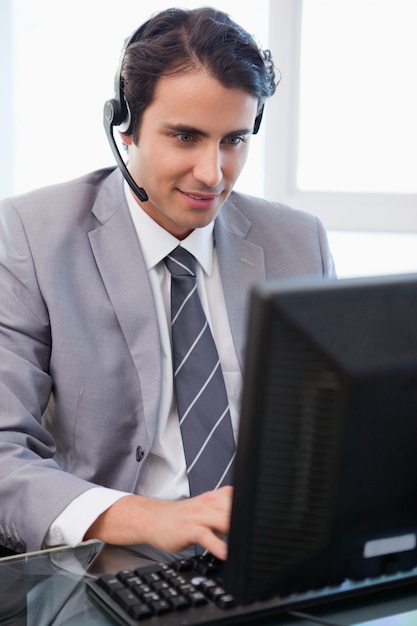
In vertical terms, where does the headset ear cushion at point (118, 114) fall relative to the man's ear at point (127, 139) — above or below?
above

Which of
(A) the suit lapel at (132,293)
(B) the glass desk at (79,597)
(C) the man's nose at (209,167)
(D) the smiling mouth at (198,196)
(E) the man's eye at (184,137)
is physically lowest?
(B) the glass desk at (79,597)

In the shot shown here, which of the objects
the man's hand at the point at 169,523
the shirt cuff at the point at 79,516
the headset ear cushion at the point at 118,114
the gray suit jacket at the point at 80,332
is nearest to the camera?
the man's hand at the point at 169,523

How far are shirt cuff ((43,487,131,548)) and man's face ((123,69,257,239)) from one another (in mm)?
533

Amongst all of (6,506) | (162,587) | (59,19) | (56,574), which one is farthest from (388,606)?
(59,19)

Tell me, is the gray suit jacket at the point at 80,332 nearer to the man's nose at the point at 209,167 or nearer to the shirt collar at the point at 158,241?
the shirt collar at the point at 158,241

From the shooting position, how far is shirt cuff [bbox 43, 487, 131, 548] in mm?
1134

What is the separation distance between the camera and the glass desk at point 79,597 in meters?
0.90

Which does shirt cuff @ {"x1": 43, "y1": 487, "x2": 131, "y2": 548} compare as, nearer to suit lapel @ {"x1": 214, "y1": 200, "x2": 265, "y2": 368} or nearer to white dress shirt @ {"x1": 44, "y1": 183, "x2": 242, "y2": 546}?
white dress shirt @ {"x1": 44, "y1": 183, "x2": 242, "y2": 546}

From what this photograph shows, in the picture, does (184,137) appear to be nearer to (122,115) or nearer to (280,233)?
(122,115)

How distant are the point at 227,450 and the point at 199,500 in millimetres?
441

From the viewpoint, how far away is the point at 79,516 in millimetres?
1141

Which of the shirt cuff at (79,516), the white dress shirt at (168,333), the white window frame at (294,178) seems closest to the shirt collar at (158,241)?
the white dress shirt at (168,333)

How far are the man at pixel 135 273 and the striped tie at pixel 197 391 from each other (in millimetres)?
20

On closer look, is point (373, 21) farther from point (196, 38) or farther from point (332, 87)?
point (196, 38)
